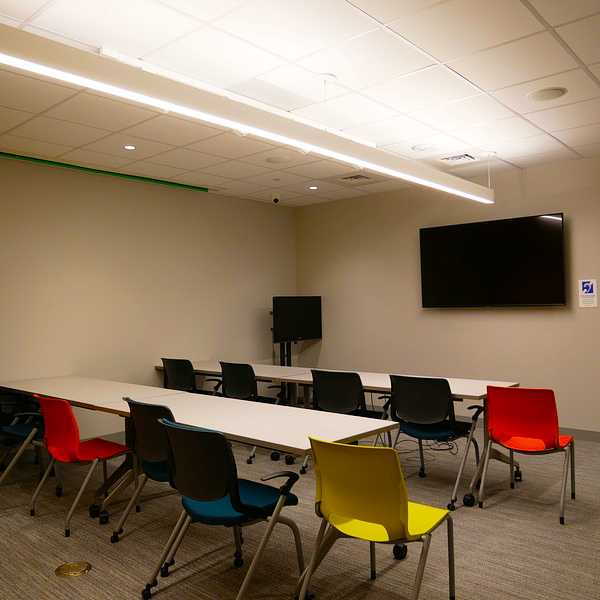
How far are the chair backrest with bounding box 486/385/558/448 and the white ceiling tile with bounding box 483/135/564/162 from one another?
263 centimetres

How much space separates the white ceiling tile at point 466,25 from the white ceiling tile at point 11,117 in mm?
2940

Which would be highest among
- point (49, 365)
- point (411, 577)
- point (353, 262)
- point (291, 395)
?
point (353, 262)

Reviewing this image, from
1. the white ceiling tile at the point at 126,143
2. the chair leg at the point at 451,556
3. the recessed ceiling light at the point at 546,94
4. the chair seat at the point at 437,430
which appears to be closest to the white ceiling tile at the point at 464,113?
the recessed ceiling light at the point at 546,94

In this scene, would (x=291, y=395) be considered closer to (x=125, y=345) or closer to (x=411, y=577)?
(x=125, y=345)

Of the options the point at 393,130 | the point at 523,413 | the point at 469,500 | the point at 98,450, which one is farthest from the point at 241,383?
the point at 393,130

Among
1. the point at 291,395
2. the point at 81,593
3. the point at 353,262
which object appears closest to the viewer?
the point at 81,593

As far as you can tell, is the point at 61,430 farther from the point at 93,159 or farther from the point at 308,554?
the point at 93,159

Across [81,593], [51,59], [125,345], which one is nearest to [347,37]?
[51,59]

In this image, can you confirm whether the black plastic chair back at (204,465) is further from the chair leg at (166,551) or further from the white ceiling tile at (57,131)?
the white ceiling tile at (57,131)

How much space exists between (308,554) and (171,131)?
348 cm

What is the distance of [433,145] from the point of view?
17.7ft

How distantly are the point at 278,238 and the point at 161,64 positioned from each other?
15.8ft

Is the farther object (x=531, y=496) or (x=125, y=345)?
(x=125, y=345)

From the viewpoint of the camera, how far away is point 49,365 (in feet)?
18.5
